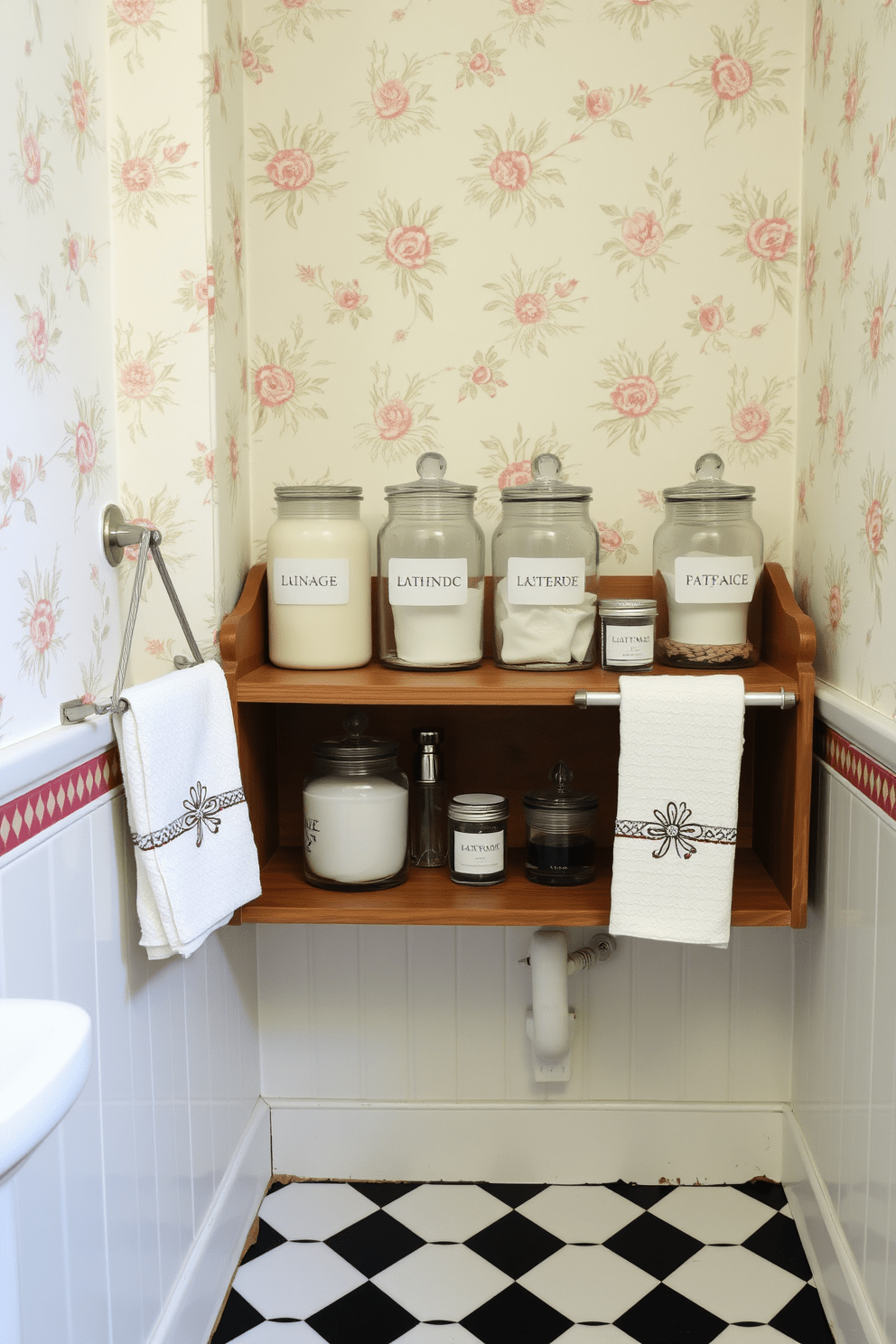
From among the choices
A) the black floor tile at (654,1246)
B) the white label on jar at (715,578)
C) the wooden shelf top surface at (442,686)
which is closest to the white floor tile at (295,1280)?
the black floor tile at (654,1246)

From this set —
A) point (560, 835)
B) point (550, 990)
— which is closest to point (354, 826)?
point (560, 835)

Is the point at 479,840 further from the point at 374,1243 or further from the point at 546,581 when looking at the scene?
the point at 374,1243

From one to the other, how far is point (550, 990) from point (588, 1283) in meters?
0.36

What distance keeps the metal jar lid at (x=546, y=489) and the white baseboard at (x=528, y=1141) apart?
0.90 meters

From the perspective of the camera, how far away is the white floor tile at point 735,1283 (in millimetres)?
1372

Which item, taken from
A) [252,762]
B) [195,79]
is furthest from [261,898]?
[195,79]

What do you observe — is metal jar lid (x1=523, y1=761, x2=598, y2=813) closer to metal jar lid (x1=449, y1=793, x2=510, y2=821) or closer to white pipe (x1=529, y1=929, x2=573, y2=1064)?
metal jar lid (x1=449, y1=793, x2=510, y2=821)

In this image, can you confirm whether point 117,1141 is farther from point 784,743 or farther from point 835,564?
point 835,564

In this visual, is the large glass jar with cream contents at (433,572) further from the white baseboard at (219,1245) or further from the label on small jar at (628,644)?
the white baseboard at (219,1245)

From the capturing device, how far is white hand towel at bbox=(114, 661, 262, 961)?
42.8 inches

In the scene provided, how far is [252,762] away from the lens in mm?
1431

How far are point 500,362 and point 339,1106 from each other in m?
1.11

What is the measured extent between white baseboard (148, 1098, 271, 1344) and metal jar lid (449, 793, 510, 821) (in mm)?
567

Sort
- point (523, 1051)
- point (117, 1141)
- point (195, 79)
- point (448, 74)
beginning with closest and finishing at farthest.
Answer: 1. point (117, 1141)
2. point (195, 79)
3. point (448, 74)
4. point (523, 1051)
